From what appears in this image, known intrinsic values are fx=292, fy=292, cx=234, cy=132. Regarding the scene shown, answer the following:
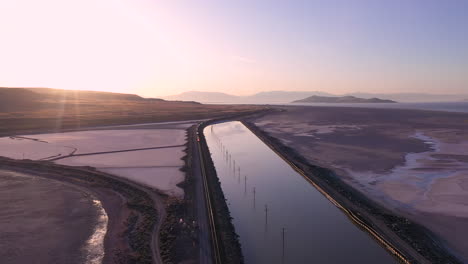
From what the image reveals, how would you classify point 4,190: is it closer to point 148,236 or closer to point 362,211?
point 148,236

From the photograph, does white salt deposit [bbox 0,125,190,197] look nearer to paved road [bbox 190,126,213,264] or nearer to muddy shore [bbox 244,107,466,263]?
paved road [bbox 190,126,213,264]

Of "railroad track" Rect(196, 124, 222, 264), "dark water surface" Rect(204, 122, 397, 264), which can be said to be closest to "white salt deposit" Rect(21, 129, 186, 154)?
"dark water surface" Rect(204, 122, 397, 264)

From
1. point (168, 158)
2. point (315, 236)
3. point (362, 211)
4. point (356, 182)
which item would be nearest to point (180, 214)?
point (315, 236)

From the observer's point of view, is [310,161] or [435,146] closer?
[310,161]

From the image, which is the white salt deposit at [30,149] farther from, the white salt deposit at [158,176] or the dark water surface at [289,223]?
the dark water surface at [289,223]

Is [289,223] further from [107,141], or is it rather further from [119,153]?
[107,141]

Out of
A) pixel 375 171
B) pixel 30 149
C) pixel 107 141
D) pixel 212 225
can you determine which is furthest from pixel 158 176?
pixel 30 149
